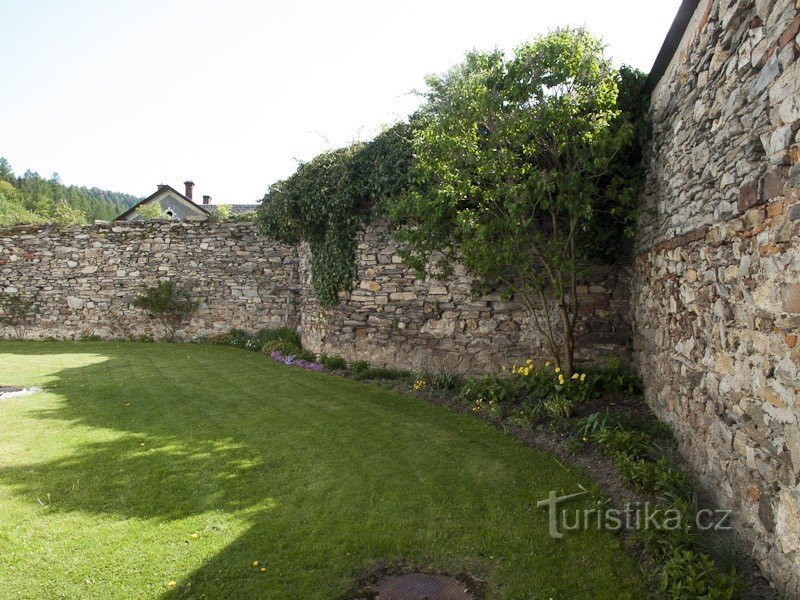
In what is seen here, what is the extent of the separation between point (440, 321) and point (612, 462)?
3880 millimetres

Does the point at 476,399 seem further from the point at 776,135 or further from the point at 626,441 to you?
the point at 776,135

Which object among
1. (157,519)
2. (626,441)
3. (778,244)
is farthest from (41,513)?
(778,244)

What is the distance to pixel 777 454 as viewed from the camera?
2.88 meters

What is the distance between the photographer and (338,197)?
9008mm

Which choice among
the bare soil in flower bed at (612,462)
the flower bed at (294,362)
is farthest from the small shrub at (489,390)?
the flower bed at (294,362)

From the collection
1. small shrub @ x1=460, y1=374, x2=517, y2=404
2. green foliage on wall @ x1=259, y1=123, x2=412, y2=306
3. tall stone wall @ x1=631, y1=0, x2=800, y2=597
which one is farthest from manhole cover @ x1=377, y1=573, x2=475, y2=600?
green foliage on wall @ x1=259, y1=123, x2=412, y2=306

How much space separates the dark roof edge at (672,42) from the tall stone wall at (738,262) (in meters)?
0.11

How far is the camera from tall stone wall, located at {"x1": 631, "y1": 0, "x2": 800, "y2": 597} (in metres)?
2.77

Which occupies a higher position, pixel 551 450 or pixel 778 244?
pixel 778 244

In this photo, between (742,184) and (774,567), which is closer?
(774,567)

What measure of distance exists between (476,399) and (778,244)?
15.1 feet

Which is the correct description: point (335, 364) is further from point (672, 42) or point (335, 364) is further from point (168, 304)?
point (672, 42)

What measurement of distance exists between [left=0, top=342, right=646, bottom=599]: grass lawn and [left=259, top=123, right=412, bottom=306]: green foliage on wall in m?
2.96

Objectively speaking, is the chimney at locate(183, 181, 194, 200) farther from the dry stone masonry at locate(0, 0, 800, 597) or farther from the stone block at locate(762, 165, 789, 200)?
the stone block at locate(762, 165, 789, 200)
